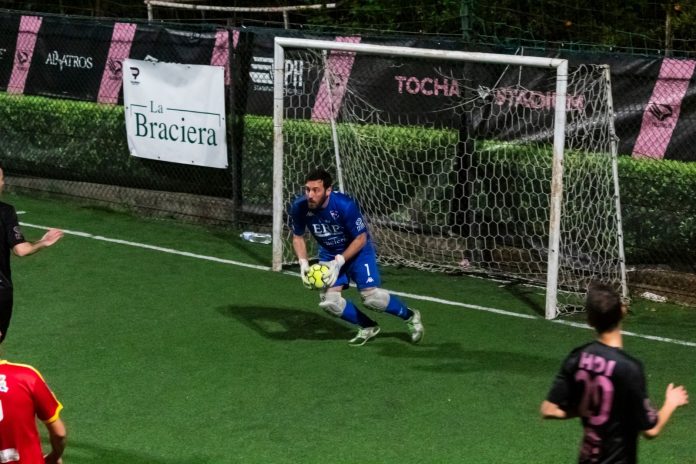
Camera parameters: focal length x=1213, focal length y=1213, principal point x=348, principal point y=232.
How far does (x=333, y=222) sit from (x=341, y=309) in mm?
760

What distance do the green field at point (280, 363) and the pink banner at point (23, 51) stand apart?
4458 millimetres

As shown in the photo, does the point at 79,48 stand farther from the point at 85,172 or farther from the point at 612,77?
the point at 612,77

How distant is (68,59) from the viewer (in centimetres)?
1733

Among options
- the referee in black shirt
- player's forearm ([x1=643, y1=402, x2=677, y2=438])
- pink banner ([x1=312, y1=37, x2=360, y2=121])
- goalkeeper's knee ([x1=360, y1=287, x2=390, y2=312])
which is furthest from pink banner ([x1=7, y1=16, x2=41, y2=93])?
player's forearm ([x1=643, y1=402, x2=677, y2=438])

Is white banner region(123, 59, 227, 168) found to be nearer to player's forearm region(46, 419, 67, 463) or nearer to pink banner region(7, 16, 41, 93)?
pink banner region(7, 16, 41, 93)

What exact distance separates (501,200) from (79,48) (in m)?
7.05

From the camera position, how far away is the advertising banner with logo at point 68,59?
669 inches

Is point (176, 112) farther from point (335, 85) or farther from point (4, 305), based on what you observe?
point (4, 305)

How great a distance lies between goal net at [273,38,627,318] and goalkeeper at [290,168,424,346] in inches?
74.8

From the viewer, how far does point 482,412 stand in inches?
350

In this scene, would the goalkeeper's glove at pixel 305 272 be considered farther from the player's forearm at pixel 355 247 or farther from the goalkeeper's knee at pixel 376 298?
the goalkeeper's knee at pixel 376 298

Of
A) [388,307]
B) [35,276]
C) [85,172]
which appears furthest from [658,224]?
[85,172]

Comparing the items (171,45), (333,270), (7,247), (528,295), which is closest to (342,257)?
(333,270)

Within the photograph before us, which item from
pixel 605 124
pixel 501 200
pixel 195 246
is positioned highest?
pixel 605 124
